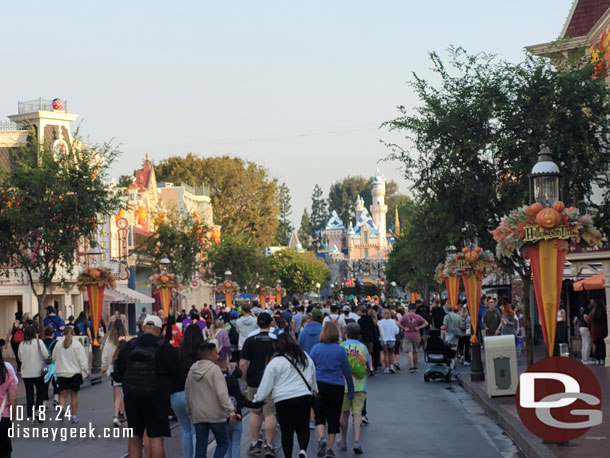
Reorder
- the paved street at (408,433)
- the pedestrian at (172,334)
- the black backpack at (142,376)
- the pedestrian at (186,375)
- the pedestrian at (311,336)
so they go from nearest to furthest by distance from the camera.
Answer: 1. the pedestrian at (186,375)
2. the black backpack at (142,376)
3. the paved street at (408,433)
4. the pedestrian at (311,336)
5. the pedestrian at (172,334)

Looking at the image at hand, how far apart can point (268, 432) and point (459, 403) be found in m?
7.14

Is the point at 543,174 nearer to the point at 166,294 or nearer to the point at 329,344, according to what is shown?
the point at 329,344

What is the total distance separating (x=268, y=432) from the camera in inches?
494

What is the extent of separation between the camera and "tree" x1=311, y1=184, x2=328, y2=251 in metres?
185

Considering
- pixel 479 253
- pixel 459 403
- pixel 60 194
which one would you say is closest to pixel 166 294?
pixel 60 194

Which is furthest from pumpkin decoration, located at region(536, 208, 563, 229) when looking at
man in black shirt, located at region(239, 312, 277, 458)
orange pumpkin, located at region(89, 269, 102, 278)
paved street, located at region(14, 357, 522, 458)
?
orange pumpkin, located at region(89, 269, 102, 278)

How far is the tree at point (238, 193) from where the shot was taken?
86562mm

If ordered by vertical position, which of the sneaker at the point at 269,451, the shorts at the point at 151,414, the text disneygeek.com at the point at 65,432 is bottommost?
the text disneygeek.com at the point at 65,432

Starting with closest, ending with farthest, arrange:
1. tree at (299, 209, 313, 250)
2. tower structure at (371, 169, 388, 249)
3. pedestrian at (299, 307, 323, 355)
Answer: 1. pedestrian at (299, 307, 323, 355)
2. tree at (299, 209, 313, 250)
3. tower structure at (371, 169, 388, 249)

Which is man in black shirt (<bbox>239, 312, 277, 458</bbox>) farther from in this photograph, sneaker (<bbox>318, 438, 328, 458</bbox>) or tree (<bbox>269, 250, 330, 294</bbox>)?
tree (<bbox>269, 250, 330, 294</bbox>)

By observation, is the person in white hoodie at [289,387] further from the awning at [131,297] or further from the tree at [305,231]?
the tree at [305,231]

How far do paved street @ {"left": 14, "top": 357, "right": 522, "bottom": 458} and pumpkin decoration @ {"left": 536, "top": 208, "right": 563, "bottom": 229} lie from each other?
289 cm

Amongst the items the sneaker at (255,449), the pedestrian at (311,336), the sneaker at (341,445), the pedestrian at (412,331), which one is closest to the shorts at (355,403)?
the sneaker at (341,445)

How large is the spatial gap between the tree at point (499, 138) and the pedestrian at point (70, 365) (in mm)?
9833
